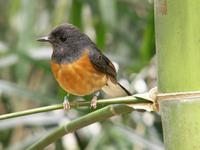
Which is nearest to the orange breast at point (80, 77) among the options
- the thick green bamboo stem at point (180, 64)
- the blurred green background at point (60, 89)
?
the blurred green background at point (60, 89)

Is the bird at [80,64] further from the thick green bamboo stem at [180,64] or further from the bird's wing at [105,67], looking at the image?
the thick green bamboo stem at [180,64]

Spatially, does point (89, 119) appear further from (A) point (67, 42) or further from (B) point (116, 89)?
(A) point (67, 42)

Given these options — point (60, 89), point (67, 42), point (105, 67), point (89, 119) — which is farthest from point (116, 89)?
point (89, 119)

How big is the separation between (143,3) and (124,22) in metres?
0.19

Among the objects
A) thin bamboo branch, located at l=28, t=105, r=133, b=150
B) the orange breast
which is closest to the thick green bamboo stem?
thin bamboo branch, located at l=28, t=105, r=133, b=150

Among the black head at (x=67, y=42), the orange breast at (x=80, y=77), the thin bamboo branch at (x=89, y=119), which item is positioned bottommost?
the thin bamboo branch at (x=89, y=119)

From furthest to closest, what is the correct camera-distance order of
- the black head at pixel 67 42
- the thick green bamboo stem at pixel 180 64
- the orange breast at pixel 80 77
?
the black head at pixel 67 42, the orange breast at pixel 80 77, the thick green bamboo stem at pixel 180 64

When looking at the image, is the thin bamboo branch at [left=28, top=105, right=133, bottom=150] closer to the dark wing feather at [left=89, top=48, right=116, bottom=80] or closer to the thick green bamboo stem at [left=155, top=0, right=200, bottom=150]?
the thick green bamboo stem at [left=155, top=0, right=200, bottom=150]

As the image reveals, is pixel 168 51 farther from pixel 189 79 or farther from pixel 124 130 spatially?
pixel 124 130

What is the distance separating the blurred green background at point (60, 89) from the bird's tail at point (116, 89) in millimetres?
66

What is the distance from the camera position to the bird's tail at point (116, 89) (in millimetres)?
1755

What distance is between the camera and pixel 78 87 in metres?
1.75

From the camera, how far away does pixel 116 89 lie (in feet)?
5.83

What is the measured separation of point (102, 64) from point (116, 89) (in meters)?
0.14
